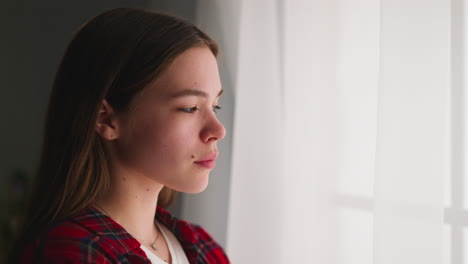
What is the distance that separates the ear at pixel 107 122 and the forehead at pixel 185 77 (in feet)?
0.30

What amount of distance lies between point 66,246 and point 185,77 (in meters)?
0.39

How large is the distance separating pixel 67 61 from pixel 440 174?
0.79m

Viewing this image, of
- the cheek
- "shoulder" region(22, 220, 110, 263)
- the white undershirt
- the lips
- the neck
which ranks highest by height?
the cheek

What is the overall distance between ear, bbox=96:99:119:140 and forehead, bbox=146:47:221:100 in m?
0.09

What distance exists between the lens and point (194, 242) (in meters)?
1.06

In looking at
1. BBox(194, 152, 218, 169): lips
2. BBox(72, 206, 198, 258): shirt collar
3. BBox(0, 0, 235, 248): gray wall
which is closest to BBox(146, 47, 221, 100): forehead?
BBox(194, 152, 218, 169): lips

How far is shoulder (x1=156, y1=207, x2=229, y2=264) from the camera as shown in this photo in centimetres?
105

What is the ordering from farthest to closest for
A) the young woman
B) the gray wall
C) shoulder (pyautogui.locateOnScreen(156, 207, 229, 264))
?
1. the gray wall
2. shoulder (pyautogui.locateOnScreen(156, 207, 229, 264))
3. the young woman

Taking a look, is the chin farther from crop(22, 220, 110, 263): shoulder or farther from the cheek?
crop(22, 220, 110, 263): shoulder

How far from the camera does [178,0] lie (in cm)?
172

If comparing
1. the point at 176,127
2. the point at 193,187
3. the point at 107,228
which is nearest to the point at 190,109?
the point at 176,127

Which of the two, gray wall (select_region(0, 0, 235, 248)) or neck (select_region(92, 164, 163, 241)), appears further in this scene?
gray wall (select_region(0, 0, 235, 248))

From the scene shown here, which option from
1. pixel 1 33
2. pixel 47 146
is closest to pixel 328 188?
pixel 47 146

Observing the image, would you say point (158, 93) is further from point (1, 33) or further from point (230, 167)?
point (1, 33)
